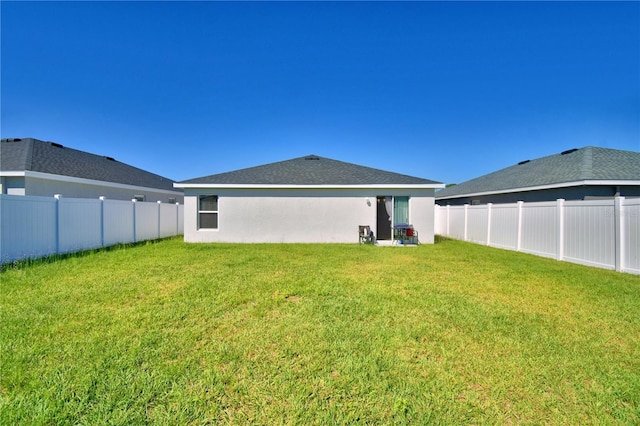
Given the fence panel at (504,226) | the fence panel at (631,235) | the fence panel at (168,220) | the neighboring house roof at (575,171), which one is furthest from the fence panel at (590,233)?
the fence panel at (168,220)

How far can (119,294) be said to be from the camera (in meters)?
4.70

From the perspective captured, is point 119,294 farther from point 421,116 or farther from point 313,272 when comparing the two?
point 421,116

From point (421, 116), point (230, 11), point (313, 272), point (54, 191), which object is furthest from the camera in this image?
point (421, 116)

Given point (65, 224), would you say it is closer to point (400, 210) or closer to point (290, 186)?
point (290, 186)

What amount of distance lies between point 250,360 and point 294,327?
2.71 ft

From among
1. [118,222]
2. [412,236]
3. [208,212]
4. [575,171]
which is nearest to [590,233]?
[575,171]

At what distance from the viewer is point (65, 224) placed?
26.6ft

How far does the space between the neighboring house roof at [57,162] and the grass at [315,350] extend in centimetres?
803

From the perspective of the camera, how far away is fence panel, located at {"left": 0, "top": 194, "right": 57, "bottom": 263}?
6410 millimetres

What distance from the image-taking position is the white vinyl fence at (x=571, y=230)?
6.48 meters

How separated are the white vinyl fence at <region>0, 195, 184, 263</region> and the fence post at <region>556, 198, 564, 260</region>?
15641 mm

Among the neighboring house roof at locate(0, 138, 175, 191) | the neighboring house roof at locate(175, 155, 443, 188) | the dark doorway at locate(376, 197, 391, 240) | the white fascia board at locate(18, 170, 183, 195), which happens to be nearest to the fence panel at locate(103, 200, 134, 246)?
the neighboring house roof at locate(175, 155, 443, 188)

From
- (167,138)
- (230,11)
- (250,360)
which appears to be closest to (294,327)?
(250,360)

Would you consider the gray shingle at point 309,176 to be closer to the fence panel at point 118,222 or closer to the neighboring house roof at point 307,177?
the neighboring house roof at point 307,177
